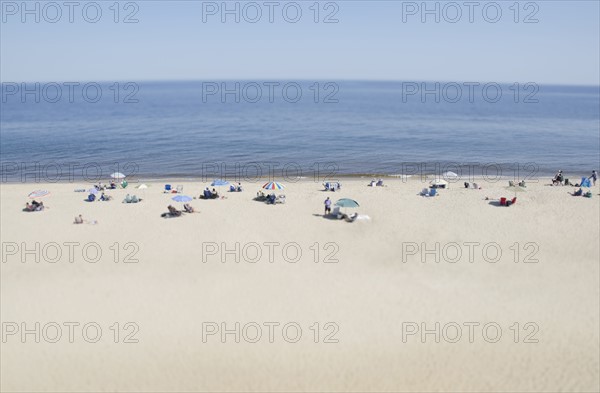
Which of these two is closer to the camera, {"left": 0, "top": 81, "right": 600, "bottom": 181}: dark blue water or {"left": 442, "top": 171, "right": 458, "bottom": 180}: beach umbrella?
{"left": 442, "top": 171, "right": 458, "bottom": 180}: beach umbrella

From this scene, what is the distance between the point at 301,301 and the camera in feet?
51.0

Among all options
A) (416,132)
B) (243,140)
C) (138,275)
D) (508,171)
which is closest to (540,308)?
(138,275)

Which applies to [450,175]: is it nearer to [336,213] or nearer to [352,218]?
[352,218]

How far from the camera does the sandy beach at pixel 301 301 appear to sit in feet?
40.5

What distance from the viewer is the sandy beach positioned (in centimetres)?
1235

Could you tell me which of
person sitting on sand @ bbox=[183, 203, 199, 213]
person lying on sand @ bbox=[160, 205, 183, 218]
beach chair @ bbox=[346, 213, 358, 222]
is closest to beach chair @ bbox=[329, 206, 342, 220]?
beach chair @ bbox=[346, 213, 358, 222]

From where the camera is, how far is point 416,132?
197 feet

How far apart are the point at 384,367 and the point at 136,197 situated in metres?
19.5

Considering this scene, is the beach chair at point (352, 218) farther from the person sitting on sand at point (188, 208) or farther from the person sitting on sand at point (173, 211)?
the person sitting on sand at point (173, 211)

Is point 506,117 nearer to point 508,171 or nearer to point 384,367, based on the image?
point 508,171

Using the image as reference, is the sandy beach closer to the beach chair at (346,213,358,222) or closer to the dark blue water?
the beach chair at (346,213,358,222)

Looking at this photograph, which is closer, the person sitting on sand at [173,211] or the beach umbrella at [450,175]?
the person sitting on sand at [173,211]

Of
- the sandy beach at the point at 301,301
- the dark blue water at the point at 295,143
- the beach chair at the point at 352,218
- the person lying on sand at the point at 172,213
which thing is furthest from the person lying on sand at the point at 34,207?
the beach chair at the point at 352,218

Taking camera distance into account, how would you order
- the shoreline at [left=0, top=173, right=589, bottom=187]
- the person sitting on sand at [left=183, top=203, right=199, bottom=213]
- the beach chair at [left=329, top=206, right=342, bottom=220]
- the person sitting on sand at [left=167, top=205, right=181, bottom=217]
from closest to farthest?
the beach chair at [left=329, top=206, right=342, bottom=220], the person sitting on sand at [left=167, top=205, right=181, bottom=217], the person sitting on sand at [left=183, top=203, right=199, bottom=213], the shoreline at [left=0, top=173, right=589, bottom=187]
